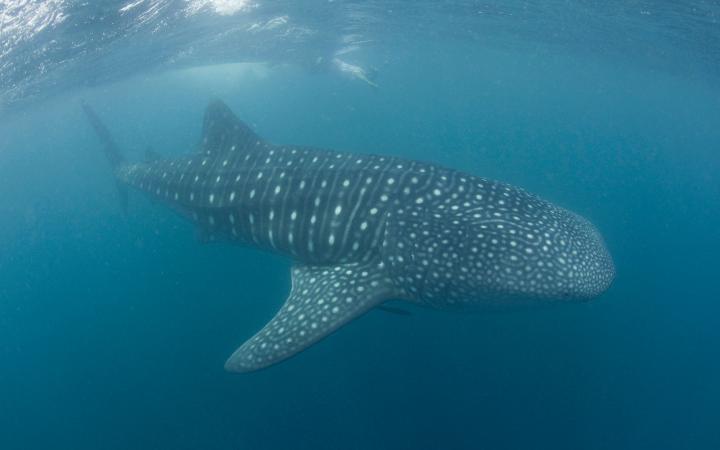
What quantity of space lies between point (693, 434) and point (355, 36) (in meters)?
29.2

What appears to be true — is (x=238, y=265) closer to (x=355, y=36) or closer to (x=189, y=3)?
(x=189, y=3)

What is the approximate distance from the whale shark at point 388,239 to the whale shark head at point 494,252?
1cm

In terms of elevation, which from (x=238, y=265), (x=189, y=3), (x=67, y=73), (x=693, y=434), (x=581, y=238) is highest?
(x=189, y=3)

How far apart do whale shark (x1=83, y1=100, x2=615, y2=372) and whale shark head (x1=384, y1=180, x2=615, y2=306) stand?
1 centimetres

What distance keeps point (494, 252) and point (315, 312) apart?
234 centimetres

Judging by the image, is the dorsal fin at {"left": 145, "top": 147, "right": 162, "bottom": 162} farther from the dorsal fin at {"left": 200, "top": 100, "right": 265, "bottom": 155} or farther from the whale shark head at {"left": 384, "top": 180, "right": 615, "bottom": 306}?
the whale shark head at {"left": 384, "top": 180, "right": 615, "bottom": 306}

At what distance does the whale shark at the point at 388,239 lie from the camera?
4.75 metres

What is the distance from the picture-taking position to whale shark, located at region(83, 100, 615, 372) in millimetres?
4754

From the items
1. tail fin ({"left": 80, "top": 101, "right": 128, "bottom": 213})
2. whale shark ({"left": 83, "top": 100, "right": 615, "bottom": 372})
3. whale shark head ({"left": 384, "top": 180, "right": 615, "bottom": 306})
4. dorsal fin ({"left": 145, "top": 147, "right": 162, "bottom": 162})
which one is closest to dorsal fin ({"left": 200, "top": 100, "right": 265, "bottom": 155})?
whale shark ({"left": 83, "top": 100, "right": 615, "bottom": 372})

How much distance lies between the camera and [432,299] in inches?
208

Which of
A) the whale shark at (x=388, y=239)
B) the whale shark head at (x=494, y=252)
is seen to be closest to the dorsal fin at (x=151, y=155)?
the whale shark at (x=388, y=239)

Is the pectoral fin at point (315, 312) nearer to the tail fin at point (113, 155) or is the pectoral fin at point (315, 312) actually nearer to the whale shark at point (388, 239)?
the whale shark at point (388, 239)

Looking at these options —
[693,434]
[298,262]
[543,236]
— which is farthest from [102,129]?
[693,434]

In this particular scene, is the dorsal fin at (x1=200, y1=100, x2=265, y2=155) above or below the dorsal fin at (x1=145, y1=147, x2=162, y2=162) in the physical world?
above
